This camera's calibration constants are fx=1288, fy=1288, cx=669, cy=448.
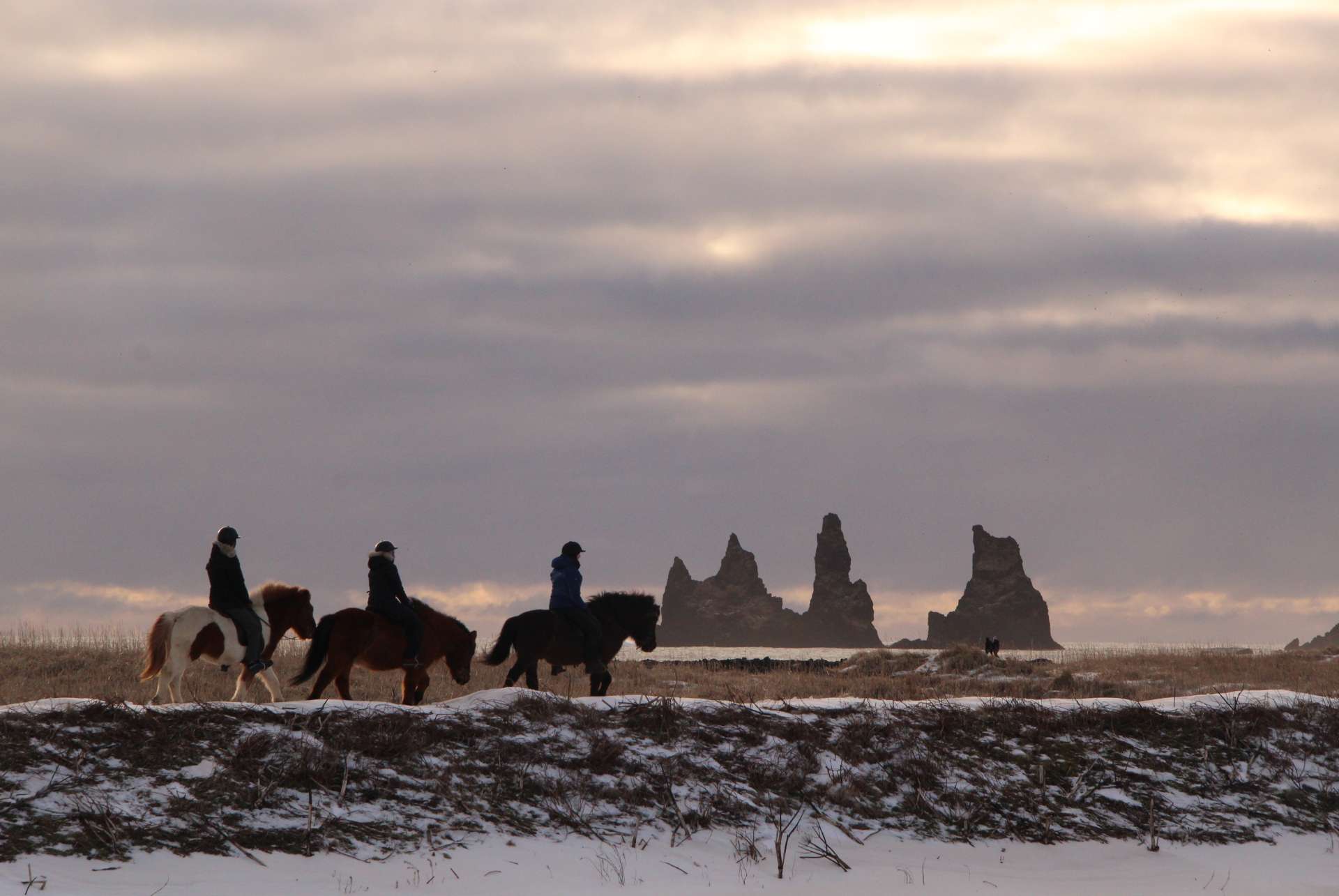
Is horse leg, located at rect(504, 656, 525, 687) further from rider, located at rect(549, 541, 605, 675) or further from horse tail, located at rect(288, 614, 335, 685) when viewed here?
horse tail, located at rect(288, 614, 335, 685)

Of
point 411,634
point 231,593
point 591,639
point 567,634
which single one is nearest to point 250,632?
point 231,593

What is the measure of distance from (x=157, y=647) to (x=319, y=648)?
2.07m

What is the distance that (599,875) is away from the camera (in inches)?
499

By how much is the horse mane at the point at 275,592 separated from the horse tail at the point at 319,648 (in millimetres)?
1320

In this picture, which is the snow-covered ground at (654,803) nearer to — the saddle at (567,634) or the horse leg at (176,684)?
the horse leg at (176,684)

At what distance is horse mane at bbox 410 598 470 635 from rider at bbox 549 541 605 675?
1.44 metres

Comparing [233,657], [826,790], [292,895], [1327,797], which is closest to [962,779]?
[826,790]

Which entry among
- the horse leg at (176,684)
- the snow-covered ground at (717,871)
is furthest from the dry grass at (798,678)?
the snow-covered ground at (717,871)

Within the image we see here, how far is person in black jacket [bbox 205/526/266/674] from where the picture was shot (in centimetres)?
1745

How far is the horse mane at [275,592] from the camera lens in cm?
1859

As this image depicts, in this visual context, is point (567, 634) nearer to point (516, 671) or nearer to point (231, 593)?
point (516, 671)

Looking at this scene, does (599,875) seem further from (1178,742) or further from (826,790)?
(1178,742)

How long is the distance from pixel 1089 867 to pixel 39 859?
34.5 ft

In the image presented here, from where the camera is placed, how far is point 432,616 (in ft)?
63.4
